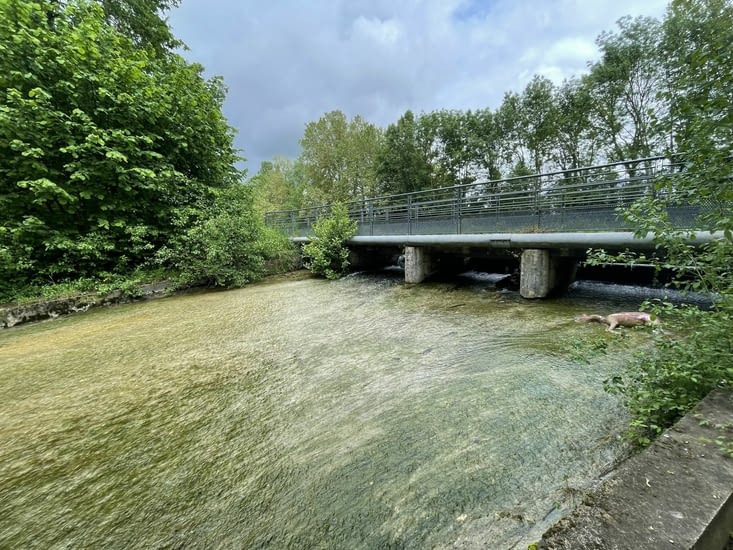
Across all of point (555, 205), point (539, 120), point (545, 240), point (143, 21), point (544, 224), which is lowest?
point (545, 240)

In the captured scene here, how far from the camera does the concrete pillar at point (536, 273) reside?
6137 mm

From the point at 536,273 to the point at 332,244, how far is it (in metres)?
6.36

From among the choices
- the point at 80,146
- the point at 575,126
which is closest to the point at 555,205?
the point at 80,146

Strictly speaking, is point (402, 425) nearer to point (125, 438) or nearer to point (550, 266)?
point (125, 438)

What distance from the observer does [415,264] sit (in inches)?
341

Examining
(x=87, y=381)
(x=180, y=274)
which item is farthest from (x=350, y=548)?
(x=180, y=274)

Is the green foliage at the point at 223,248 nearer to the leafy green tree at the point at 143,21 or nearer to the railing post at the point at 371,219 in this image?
the railing post at the point at 371,219

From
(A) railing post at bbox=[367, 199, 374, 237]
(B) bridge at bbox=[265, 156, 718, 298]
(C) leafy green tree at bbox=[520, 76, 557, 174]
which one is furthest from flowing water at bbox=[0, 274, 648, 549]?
(C) leafy green tree at bbox=[520, 76, 557, 174]

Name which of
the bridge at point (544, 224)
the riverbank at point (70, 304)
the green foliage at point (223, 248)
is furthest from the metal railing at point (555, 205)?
the riverbank at point (70, 304)

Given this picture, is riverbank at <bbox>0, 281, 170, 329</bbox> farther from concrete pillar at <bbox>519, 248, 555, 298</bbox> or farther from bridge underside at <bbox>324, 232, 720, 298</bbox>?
concrete pillar at <bbox>519, 248, 555, 298</bbox>

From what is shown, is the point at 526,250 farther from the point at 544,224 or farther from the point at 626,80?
the point at 626,80

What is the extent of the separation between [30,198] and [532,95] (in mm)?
25193

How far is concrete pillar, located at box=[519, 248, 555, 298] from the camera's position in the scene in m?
6.14

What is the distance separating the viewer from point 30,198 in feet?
22.7
